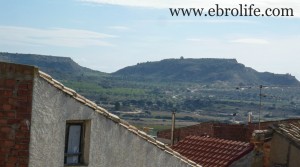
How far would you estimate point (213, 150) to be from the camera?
15953 millimetres

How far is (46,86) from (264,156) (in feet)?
27.0

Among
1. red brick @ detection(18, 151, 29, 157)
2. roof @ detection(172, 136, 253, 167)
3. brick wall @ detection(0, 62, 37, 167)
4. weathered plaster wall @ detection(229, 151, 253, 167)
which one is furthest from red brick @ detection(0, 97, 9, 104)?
weathered plaster wall @ detection(229, 151, 253, 167)

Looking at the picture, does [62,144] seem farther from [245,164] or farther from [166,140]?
[166,140]

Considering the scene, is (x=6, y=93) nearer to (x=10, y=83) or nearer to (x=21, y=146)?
(x=10, y=83)

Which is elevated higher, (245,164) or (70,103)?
(70,103)

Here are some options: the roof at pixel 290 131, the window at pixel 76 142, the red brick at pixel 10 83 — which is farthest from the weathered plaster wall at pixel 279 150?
the red brick at pixel 10 83

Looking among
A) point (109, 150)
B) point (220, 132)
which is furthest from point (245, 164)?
point (220, 132)

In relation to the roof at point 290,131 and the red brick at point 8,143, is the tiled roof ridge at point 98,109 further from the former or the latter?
the roof at point 290,131

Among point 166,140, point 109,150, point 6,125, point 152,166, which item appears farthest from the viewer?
point 166,140

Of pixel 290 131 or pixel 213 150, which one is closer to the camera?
pixel 290 131

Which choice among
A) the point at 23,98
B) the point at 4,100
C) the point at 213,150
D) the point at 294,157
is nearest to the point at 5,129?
the point at 4,100

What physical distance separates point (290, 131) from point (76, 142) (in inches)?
286

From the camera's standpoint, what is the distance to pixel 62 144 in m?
9.10

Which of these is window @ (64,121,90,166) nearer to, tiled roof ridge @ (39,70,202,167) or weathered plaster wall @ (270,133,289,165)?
tiled roof ridge @ (39,70,202,167)
